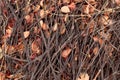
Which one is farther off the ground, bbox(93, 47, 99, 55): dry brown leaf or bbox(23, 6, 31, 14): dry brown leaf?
bbox(23, 6, 31, 14): dry brown leaf

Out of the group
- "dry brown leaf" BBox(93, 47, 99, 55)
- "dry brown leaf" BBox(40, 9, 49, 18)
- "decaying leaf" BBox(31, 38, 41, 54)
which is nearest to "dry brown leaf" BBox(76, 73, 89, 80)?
"dry brown leaf" BBox(93, 47, 99, 55)

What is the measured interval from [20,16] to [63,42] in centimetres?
29

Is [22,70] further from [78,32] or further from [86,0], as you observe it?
[86,0]

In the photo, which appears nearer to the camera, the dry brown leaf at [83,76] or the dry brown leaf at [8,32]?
the dry brown leaf at [83,76]

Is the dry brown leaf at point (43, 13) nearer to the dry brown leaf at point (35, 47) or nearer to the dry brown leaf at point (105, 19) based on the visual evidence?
the dry brown leaf at point (35, 47)

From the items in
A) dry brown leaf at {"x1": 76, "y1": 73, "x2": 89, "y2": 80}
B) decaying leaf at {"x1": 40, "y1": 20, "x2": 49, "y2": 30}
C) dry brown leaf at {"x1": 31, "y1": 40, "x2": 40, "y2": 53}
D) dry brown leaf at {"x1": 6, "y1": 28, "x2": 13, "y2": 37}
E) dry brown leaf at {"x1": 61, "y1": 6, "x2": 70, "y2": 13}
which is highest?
dry brown leaf at {"x1": 61, "y1": 6, "x2": 70, "y2": 13}

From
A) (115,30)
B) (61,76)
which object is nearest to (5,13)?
(61,76)

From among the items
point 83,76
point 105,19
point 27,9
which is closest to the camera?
point 83,76

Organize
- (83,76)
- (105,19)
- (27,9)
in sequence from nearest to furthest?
(83,76) → (105,19) → (27,9)

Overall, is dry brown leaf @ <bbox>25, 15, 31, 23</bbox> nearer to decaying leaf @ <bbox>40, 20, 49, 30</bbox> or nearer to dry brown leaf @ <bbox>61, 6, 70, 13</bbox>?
decaying leaf @ <bbox>40, 20, 49, 30</bbox>

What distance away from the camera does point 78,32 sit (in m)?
1.45

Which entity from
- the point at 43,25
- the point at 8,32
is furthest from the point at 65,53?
the point at 8,32

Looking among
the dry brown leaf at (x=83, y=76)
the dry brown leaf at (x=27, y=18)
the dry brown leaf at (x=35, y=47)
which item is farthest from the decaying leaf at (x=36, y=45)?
the dry brown leaf at (x=83, y=76)

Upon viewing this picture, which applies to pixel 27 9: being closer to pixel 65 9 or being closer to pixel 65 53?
pixel 65 9
